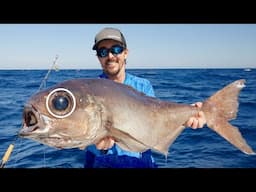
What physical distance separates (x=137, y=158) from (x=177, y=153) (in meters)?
4.26

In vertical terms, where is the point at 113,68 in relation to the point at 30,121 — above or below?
above

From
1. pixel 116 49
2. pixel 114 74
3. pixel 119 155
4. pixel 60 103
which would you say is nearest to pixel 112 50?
pixel 116 49

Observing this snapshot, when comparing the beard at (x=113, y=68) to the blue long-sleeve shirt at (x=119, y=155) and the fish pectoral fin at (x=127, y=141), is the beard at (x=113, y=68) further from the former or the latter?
the fish pectoral fin at (x=127, y=141)

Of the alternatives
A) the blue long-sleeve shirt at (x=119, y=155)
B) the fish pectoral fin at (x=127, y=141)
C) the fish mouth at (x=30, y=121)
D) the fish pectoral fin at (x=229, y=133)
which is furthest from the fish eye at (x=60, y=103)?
the fish pectoral fin at (x=229, y=133)

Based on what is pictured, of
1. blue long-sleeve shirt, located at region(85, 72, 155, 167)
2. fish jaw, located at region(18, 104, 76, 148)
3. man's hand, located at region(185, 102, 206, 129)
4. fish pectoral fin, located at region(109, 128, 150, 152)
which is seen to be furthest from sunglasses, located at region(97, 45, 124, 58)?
fish jaw, located at region(18, 104, 76, 148)

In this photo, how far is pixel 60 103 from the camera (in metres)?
2.89

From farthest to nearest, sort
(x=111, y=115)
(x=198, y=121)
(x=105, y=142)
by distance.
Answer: (x=198, y=121), (x=105, y=142), (x=111, y=115)

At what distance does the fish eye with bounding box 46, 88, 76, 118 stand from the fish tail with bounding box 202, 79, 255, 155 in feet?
5.42

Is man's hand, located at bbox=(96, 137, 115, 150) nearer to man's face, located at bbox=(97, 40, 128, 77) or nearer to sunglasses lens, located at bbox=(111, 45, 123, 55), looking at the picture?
man's face, located at bbox=(97, 40, 128, 77)

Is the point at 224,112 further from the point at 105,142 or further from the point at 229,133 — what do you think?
the point at 105,142

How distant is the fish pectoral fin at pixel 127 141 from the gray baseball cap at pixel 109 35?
1.43m

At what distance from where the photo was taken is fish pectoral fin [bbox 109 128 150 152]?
318cm

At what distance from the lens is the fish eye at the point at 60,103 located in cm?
284

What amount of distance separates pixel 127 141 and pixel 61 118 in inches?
27.7
